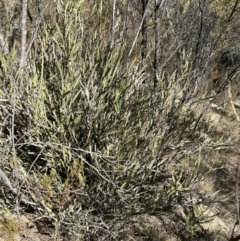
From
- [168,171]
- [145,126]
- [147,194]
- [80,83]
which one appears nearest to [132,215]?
[147,194]

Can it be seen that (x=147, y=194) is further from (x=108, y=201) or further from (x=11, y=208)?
(x=11, y=208)

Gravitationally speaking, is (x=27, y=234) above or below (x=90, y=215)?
below

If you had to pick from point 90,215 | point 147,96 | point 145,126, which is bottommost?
point 90,215

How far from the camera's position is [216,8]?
5.75 meters

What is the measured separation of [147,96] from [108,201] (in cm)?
92

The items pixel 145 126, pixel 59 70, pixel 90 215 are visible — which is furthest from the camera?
pixel 145 126

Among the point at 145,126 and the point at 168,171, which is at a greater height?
the point at 145,126

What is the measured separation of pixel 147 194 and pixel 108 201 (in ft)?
1.07

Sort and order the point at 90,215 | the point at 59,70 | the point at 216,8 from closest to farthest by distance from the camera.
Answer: the point at 59,70, the point at 90,215, the point at 216,8

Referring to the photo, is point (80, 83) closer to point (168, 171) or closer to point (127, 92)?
point (127, 92)

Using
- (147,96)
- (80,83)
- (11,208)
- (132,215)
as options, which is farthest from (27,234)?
(147,96)

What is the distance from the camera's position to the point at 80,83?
2695 mm

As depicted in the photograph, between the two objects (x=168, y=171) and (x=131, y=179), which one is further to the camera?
(x=168, y=171)

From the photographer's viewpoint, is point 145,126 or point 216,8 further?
point 216,8
